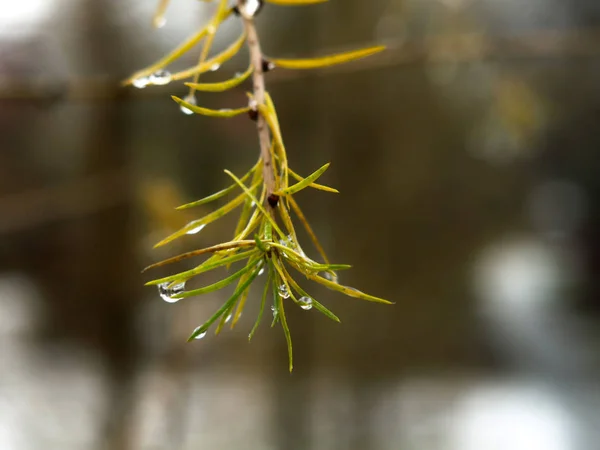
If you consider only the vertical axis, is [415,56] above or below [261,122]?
above

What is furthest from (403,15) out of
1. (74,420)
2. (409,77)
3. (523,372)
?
(74,420)

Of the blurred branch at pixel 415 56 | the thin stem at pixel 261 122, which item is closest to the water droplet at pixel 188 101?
the thin stem at pixel 261 122

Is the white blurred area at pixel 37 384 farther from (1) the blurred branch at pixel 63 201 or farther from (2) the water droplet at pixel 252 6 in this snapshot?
(2) the water droplet at pixel 252 6

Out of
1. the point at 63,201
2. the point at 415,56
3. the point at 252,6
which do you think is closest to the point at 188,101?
the point at 252,6

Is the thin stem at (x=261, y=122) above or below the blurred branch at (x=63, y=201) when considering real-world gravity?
below

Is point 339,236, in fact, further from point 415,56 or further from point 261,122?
point 261,122

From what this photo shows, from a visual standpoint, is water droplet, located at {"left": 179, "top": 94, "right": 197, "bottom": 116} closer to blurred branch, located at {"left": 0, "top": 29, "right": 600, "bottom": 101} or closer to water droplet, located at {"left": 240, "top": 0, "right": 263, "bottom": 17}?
water droplet, located at {"left": 240, "top": 0, "right": 263, "bottom": 17}

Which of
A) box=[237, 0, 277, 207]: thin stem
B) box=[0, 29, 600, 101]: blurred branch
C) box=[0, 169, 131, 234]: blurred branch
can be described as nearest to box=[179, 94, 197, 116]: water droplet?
box=[237, 0, 277, 207]: thin stem

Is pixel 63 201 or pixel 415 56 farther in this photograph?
pixel 63 201

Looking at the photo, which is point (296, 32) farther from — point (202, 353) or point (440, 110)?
point (202, 353)
